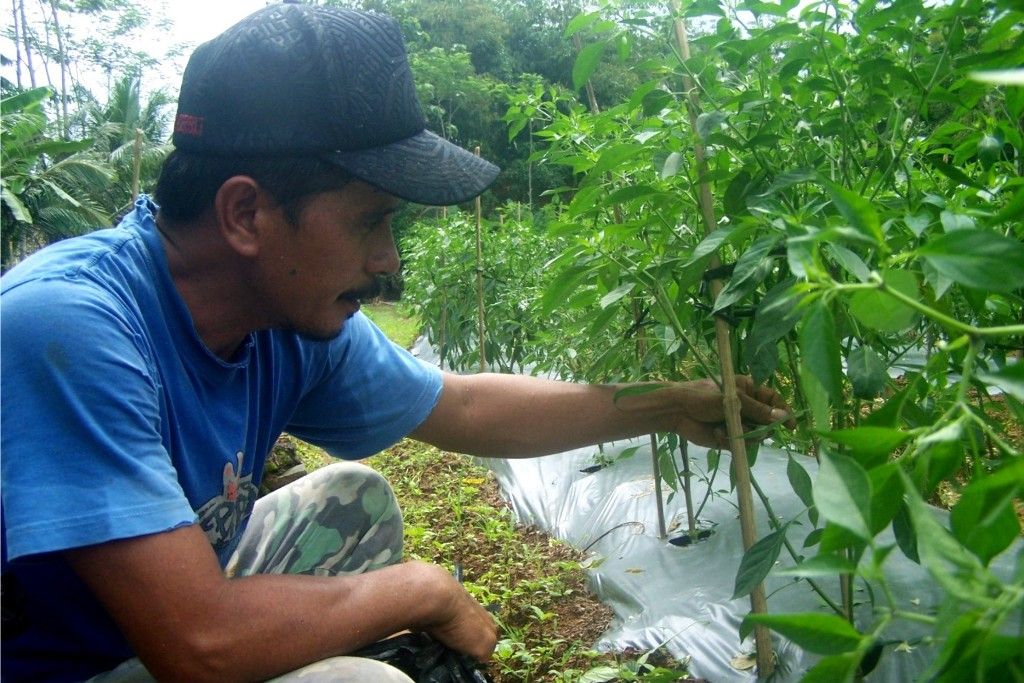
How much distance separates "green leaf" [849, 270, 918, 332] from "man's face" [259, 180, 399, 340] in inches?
33.9

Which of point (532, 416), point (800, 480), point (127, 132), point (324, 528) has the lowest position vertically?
point (127, 132)

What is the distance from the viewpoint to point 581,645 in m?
2.03

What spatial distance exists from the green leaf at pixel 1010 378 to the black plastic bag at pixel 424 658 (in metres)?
1.10

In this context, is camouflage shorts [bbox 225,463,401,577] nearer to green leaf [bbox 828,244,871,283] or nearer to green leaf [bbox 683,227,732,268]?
green leaf [bbox 683,227,732,268]

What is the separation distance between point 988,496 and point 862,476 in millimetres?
77

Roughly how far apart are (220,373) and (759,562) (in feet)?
2.87

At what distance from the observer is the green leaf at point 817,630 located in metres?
0.49

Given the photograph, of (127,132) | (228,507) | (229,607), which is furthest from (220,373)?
(127,132)

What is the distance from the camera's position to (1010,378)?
513 millimetres

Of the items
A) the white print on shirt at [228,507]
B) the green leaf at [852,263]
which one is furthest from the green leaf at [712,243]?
the white print on shirt at [228,507]

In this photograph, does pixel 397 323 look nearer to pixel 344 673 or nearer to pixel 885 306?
pixel 344 673

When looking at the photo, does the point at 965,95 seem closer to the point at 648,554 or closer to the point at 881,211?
the point at 881,211

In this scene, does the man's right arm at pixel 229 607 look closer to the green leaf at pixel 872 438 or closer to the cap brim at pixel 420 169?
the cap brim at pixel 420 169

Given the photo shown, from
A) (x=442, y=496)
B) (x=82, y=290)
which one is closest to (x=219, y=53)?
(x=82, y=290)
